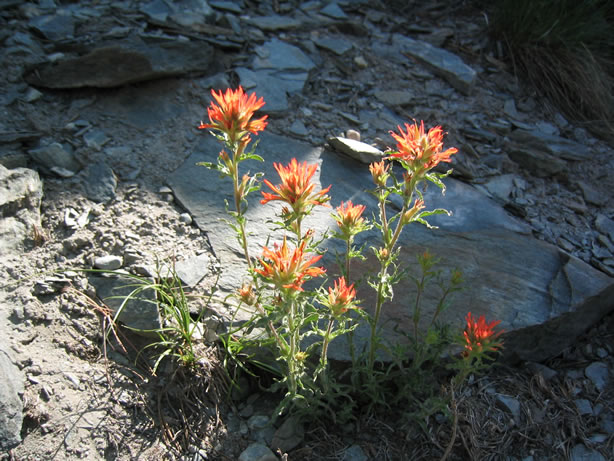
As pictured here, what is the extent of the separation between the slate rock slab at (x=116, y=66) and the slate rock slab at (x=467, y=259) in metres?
0.70

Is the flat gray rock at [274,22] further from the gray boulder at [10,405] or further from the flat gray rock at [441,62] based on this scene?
the gray boulder at [10,405]

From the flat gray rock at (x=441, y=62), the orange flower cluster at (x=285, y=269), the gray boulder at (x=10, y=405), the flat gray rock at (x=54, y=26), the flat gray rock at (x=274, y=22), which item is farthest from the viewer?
the flat gray rock at (x=274, y=22)

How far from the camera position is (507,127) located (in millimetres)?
3799

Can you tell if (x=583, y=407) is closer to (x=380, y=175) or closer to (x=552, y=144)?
(x=380, y=175)

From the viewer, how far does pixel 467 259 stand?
275cm

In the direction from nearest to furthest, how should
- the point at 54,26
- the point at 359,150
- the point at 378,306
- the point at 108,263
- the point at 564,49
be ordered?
the point at 378,306 < the point at 108,263 < the point at 359,150 < the point at 54,26 < the point at 564,49

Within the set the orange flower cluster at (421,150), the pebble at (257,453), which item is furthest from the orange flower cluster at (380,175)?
the pebble at (257,453)

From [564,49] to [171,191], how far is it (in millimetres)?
3533

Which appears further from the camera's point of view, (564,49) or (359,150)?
(564,49)

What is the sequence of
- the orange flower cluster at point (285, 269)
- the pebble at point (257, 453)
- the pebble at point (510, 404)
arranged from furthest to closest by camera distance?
1. the pebble at point (510, 404)
2. the pebble at point (257, 453)
3. the orange flower cluster at point (285, 269)

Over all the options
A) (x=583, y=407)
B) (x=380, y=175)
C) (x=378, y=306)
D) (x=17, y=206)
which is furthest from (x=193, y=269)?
(x=583, y=407)

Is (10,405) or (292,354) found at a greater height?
(292,354)

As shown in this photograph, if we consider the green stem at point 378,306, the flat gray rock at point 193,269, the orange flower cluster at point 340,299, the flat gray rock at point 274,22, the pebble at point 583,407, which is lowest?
the pebble at point 583,407

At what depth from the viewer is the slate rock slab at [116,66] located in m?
3.24
